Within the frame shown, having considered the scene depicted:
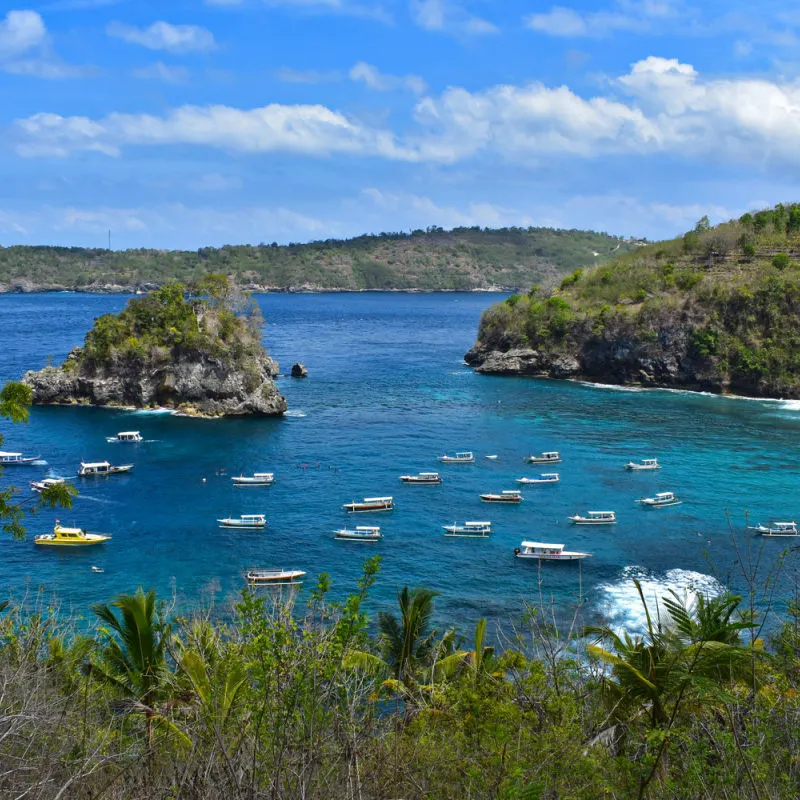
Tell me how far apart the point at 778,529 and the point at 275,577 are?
114 ft

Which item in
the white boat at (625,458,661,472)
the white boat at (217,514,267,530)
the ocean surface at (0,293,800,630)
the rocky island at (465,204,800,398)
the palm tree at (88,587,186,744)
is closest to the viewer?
the palm tree at (88,587,186,744)

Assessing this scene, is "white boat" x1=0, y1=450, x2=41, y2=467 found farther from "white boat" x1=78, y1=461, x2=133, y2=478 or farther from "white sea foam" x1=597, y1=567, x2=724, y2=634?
"white sea foam" x1=597, y1=567, x2=724, y2=634

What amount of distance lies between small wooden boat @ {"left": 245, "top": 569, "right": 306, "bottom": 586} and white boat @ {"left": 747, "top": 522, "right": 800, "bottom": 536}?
31.4 m

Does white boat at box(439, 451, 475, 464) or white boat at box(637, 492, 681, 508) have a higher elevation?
white boat at box(439, 451, 475, 464)

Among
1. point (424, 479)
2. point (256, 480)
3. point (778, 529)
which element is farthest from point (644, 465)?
point (256, 480)

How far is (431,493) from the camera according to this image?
65938 millimetres

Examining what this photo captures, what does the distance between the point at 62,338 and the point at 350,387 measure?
85838 mm

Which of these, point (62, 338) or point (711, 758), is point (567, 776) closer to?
point (711, 758)

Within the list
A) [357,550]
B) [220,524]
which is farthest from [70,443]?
[357,550]

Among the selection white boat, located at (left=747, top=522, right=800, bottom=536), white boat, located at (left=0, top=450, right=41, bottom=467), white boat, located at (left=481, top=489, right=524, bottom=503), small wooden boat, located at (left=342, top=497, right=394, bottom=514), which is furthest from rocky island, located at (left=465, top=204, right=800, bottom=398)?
white boat, located at (left=0, top=450, right=41, bottom=467)

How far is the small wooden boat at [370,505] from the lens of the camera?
201 feet

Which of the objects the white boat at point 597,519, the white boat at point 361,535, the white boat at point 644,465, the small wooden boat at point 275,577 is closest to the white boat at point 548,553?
the white boat at point 597,519

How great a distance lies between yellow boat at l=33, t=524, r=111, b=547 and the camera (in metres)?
53.7

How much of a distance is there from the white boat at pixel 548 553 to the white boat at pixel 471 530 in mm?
4757
